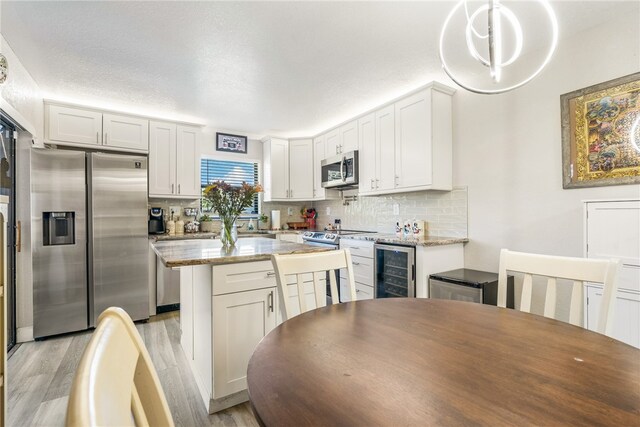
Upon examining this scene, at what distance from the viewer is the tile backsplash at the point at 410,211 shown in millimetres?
3023

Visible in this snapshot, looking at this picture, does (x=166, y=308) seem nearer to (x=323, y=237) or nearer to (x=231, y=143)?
(x=323, y=237)

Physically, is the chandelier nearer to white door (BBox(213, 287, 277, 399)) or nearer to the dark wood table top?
the dark wood table top

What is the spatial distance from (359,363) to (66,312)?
11.2 ft

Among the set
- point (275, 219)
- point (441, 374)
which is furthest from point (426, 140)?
point (275, 219)

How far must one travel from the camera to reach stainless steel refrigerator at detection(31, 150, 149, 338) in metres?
2.83

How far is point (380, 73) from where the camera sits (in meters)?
2.80

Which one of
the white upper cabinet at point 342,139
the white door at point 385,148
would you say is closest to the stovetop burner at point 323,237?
the white door at point 385,148

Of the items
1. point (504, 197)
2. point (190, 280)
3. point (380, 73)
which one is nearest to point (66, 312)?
point (190, 280)

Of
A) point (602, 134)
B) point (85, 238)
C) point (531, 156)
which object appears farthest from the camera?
point (85, 238)

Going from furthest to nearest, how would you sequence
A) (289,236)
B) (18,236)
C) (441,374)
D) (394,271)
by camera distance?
(289,236)
(394,271)
(18,236)
(441,374)

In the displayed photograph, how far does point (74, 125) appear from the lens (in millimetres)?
3301

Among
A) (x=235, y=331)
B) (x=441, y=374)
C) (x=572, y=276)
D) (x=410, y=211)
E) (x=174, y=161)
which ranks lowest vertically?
(x=235, y=331)

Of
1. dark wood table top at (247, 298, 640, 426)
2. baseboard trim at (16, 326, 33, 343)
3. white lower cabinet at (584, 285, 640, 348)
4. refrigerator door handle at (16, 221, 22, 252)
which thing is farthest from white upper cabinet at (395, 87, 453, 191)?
baseboard trim at (16, 326, 33, 343)

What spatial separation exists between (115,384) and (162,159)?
3932 millimetres
